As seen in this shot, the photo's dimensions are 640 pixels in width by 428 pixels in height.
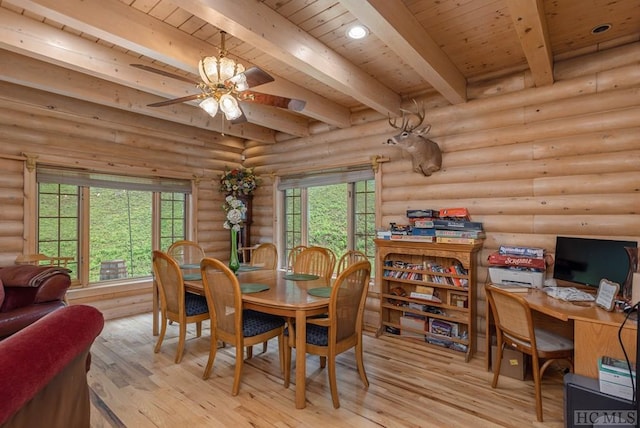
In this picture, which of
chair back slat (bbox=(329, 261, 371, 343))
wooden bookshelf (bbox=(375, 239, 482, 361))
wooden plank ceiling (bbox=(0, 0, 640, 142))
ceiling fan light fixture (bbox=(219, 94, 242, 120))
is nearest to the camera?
wooden plank ceiling (bbox=(0, 0, 640, 142))

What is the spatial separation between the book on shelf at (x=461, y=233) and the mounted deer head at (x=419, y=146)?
0.73 metres

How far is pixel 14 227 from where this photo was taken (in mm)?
3814

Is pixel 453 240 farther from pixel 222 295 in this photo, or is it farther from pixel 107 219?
pixel 107 219

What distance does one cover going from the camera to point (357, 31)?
2.72 meters

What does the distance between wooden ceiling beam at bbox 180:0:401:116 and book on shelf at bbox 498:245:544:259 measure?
195 centimetres

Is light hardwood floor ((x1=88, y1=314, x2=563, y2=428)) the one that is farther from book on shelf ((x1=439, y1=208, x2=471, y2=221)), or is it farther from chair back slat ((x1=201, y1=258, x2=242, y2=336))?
book on shelf ((x1=439, y1=208, x2=471, y2=221))

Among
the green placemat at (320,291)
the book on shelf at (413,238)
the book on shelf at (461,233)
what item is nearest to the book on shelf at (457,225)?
the book on shelf at (461,233)

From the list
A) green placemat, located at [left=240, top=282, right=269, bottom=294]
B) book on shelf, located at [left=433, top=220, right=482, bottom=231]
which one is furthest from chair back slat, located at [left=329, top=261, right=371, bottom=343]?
book on shelf, located at [left=433, top=220, right=482, bottom=231]

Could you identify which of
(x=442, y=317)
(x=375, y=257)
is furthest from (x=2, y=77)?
(x=442, y=317)

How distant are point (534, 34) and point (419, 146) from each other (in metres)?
1.43

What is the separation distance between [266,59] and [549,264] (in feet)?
10.5

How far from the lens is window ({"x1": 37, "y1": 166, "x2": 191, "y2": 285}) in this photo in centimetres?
420

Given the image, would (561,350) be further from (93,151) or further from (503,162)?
(93,151)

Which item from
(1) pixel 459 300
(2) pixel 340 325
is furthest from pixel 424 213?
(2) pixel 340 325
